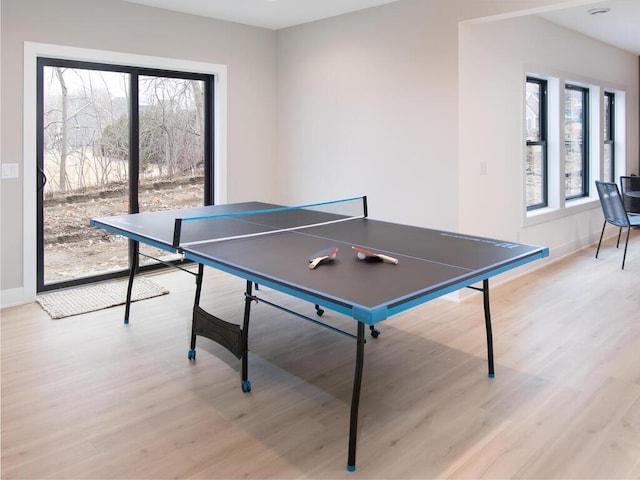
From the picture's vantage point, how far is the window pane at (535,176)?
5594mm

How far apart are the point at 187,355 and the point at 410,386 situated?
1333 millimetres

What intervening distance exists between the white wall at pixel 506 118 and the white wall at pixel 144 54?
7.67 ft

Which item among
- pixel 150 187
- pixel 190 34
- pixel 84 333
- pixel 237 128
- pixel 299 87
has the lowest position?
pixel 84 333

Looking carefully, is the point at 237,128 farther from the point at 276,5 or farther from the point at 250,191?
the point at 276,5

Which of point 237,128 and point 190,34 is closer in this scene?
point 190,34

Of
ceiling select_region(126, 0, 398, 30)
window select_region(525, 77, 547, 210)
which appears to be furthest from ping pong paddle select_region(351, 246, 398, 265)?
window select_region(525, 77, 547, 210)

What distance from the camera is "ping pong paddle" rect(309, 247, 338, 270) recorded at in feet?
7.52

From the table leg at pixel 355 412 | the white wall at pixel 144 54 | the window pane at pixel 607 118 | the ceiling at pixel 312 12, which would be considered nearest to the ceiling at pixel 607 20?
the ceiling at pixel 312 12

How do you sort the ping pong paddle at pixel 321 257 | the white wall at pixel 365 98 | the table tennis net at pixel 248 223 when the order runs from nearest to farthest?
the ping pong paddle at pixel 321 257, the table tennis net at pixel 248 223, the white wall at pixel 365 98

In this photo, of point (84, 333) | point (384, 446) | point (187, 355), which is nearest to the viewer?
point (384, 446)

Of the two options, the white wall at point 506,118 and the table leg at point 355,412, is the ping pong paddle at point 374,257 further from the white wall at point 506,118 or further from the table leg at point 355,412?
the white wall at point 506,118

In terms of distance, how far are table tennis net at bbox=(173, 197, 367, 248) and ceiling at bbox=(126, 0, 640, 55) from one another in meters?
1.85

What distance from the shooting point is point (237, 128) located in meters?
5.44

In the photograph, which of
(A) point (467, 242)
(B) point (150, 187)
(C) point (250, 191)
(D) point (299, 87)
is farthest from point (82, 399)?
(D) point (299, 87)
